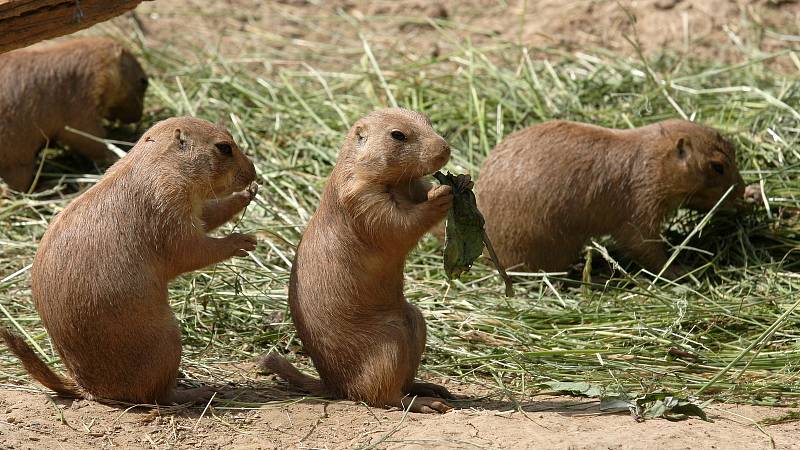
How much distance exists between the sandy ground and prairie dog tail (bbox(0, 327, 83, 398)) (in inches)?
3.6

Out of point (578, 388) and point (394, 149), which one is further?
point (578, 388)

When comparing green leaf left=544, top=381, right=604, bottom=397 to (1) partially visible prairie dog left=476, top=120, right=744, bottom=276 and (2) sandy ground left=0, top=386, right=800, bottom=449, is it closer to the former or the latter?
(2) sandy ground left=0, top=386, right=800, bottom=449

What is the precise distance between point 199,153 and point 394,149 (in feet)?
4.03

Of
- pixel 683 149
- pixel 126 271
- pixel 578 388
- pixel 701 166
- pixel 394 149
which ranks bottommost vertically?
pixel 578 388

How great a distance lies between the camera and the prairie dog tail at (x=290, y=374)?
23.1ft

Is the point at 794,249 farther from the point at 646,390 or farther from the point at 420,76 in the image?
the point at 420,76

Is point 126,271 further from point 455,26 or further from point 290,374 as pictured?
point 455,26

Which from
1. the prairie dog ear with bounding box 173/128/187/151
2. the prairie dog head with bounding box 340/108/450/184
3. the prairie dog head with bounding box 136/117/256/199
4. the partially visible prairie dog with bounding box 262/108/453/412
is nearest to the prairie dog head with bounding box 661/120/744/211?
the partially visible prairie dog with bounding box 262/108/453/412

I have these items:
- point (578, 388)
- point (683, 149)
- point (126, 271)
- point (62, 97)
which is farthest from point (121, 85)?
point (578, 388)

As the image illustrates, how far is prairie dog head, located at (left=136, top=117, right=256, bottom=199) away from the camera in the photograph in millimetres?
6848

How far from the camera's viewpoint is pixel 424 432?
20.3ft

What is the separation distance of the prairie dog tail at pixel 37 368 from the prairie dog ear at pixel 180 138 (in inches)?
58.5

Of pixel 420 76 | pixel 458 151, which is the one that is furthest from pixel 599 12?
pixel 458 151

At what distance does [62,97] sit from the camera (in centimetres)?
1142
